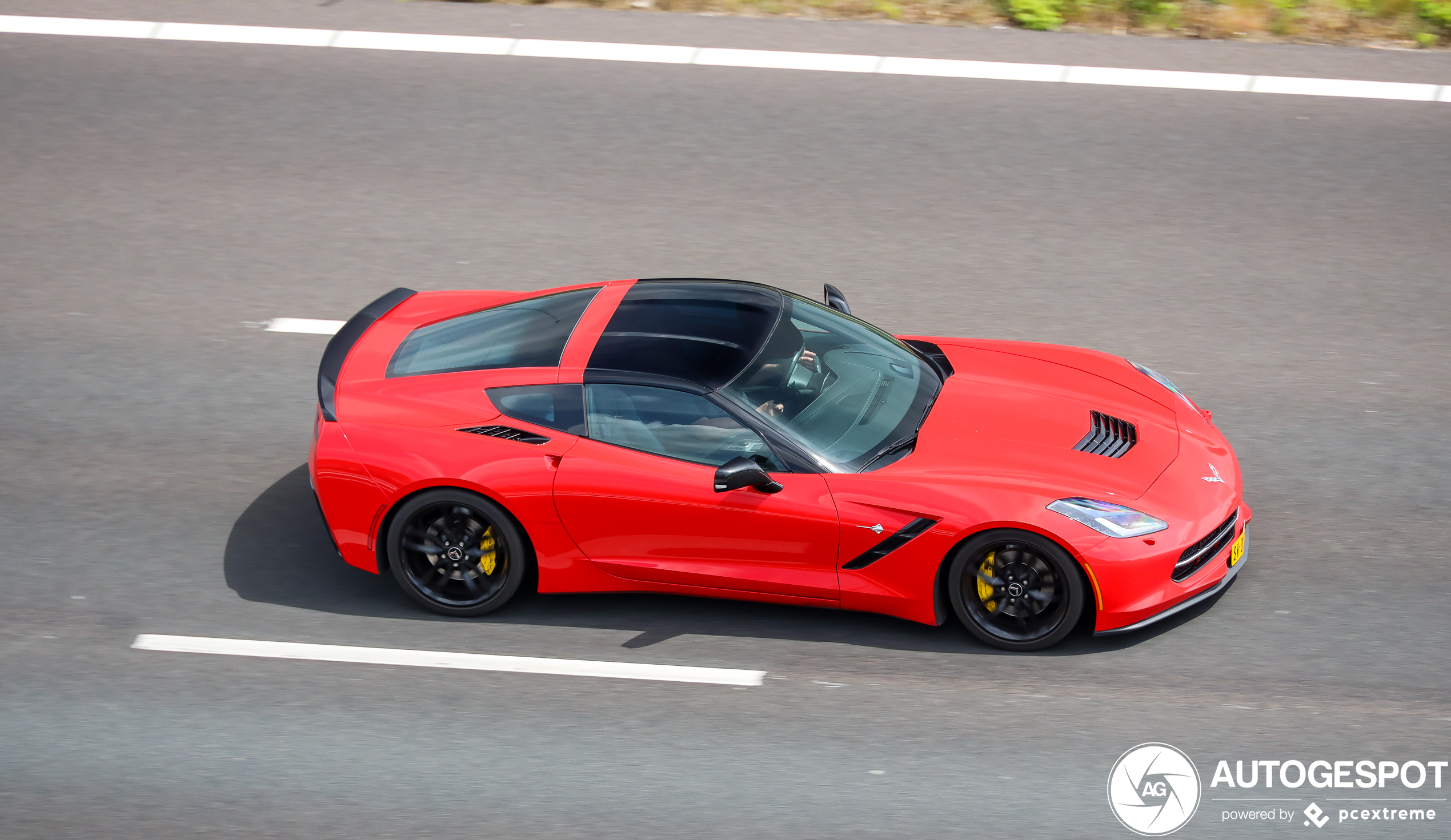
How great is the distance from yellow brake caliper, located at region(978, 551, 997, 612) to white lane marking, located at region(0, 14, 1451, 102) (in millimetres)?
6136

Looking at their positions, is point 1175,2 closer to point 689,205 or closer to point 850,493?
point 689,205

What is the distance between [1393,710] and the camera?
6188 mm

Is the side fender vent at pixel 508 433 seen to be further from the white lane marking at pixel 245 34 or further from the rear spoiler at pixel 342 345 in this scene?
the white lane marking at pixel 245 34

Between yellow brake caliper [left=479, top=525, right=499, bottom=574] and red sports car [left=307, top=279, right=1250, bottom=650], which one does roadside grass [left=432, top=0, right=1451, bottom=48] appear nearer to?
red sports car [left=307, top=279, right=1250, bottom=650]

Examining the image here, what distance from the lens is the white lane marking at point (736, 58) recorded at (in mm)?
11422

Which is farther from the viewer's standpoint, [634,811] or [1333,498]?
[1333,498]

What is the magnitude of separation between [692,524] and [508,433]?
968mm

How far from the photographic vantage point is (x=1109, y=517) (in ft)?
20.8

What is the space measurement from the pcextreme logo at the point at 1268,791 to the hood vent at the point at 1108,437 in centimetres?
143

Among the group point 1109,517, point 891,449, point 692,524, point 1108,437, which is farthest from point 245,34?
point 1109,517

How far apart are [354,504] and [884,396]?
256 centimetres

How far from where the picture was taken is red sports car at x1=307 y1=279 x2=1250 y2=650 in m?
6.39

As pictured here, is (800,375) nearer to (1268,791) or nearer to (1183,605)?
(1183,605)

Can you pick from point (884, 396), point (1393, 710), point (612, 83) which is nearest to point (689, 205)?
point (612, 83)
